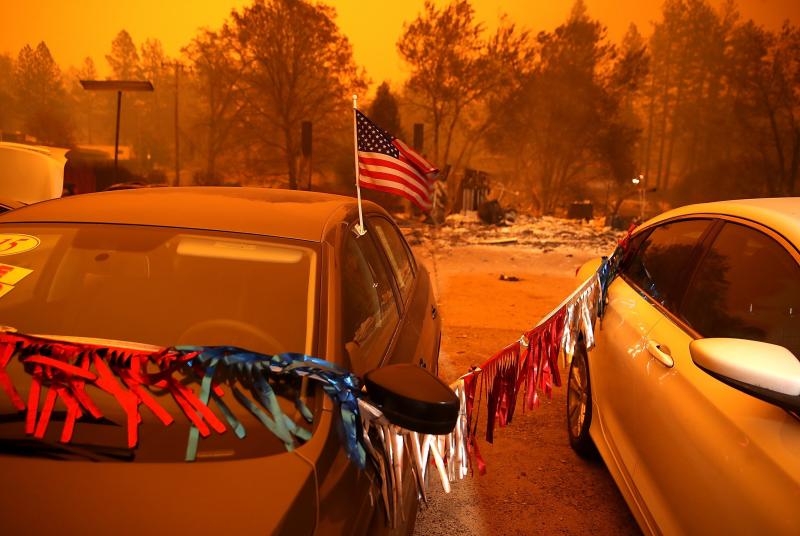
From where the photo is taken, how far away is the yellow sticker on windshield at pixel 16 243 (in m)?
1.90

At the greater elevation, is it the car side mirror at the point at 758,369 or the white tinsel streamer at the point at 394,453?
the car side mirror at the point at 758,369

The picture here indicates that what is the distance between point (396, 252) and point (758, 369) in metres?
1.91

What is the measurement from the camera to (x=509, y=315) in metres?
6.71

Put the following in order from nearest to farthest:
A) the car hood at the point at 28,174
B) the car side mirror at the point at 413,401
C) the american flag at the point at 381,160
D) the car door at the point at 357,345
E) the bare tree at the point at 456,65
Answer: the car door at the point at 357,345 < the car side mirror at the point at 413,401 < the american flag at the point at 381,160 < the car hood at the point at 28,174 < the bare tree at the point at 456,65

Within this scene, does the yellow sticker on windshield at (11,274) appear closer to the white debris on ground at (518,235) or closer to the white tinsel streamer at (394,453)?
the white tinsel streamer at (394,453)

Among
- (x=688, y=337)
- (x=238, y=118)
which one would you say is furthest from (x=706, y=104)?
(x=688, y=337)

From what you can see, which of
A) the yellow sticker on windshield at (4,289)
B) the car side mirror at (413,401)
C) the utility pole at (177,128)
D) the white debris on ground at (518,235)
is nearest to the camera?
the car side mirror at (413,401)

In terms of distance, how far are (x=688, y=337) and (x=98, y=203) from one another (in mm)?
2244

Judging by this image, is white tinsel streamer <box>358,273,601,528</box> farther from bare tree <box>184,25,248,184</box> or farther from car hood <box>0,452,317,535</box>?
bare tree <box>184,25,248,184</box>

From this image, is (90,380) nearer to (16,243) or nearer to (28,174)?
(16,243)

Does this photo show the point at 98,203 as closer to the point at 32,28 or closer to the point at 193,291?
the point at 193,291

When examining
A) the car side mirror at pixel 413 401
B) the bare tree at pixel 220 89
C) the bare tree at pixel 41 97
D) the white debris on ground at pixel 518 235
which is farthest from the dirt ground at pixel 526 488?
the bare tree at pixel 41 97

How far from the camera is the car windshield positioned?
1.72 m

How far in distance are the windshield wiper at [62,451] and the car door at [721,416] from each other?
148 cm
